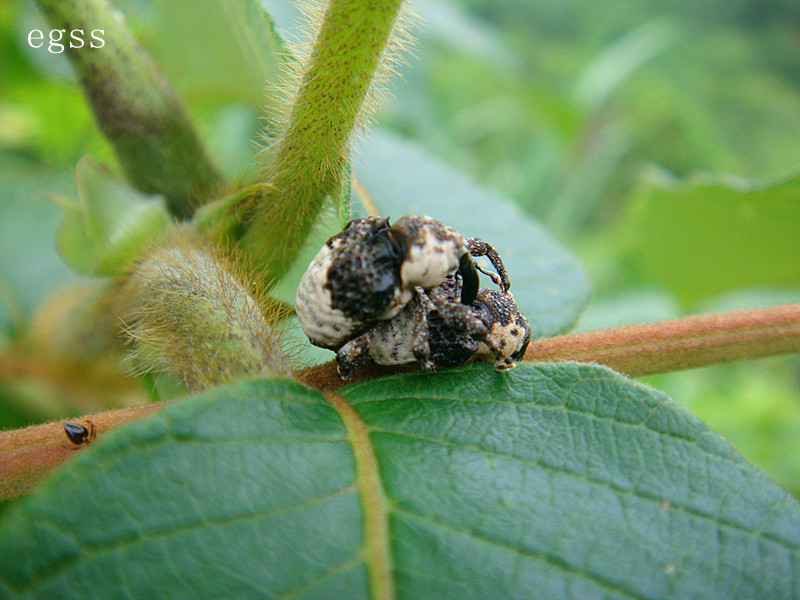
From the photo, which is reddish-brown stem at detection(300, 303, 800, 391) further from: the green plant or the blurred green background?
the blurred green background

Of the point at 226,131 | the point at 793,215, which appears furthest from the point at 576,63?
the point at 793,215

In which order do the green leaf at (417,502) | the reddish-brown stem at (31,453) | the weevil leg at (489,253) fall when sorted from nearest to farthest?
the green leaf at (417,502), the reddish-brown stem at (31,453), the weevil leg at (489,253)

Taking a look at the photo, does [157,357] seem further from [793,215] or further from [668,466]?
[793,215]

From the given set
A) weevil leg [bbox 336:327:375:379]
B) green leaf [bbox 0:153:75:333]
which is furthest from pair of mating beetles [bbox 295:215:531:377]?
green leaf [bbox 0:153:75:333]

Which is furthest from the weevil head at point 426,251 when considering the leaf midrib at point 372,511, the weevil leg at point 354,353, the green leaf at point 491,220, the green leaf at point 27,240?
the green leaf at point 27,240

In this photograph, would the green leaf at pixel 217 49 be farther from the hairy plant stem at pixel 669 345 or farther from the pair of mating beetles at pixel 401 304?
the hairy plant stem at pixel 669 345

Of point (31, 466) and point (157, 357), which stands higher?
point (157, 357)

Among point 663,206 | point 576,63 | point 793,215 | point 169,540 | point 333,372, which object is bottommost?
point 169,540
